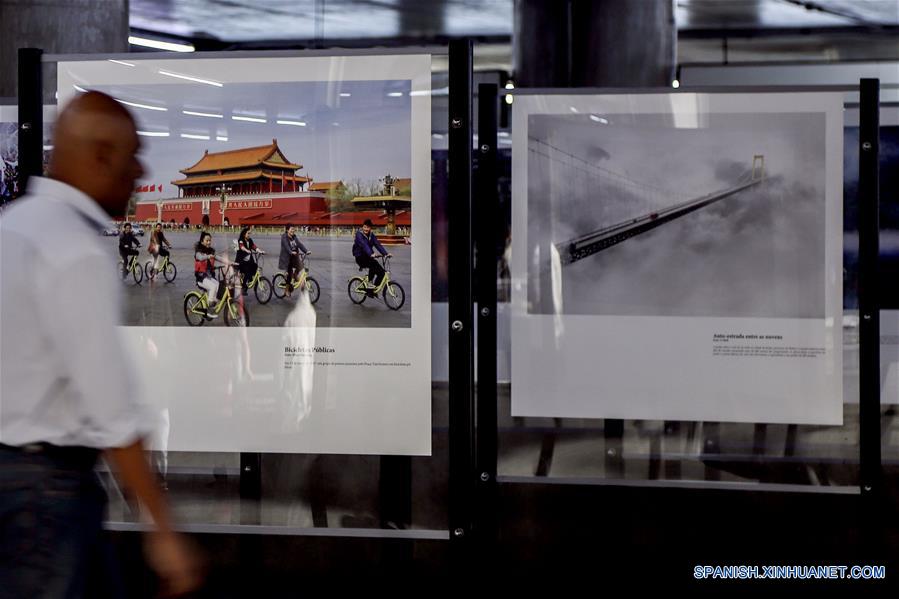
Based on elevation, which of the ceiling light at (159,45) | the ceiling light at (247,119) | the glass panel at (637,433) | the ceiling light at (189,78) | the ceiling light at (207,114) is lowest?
the glass panel at (637,433)

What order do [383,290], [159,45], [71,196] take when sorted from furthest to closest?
[159,45]
[383,290]
[71,196]

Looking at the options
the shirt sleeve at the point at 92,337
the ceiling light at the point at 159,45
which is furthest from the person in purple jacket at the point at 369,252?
the ceiling light at the point at 159,45

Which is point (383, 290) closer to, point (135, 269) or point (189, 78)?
point (135, 269)

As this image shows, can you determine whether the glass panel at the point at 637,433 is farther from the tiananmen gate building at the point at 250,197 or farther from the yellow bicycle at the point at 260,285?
the yellow bicycle at the point at 260,285

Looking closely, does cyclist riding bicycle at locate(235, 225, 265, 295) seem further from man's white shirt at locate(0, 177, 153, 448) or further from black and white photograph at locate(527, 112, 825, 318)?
man's white shirt at locate(0, 177, 153, 448)

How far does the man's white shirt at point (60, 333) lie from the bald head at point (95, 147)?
2.0 inches

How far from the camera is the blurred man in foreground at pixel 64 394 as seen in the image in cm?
210

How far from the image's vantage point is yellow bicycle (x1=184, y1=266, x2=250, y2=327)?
3.82m

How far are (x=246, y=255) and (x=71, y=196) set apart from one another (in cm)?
163

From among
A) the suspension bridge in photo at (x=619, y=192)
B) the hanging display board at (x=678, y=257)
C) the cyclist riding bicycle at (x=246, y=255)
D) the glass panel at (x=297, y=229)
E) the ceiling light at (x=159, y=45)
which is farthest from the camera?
the ceiling light at (x=159, y=45)

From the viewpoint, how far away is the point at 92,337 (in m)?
2.09

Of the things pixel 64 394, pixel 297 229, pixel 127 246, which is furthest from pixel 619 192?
pixel 64 394

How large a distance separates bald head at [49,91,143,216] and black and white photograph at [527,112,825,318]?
2610 mm

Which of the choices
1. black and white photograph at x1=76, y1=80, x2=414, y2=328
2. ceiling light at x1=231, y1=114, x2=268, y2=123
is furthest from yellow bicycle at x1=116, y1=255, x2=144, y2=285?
ceiling light at x1=231, y1=114, x2=268, y2=123
